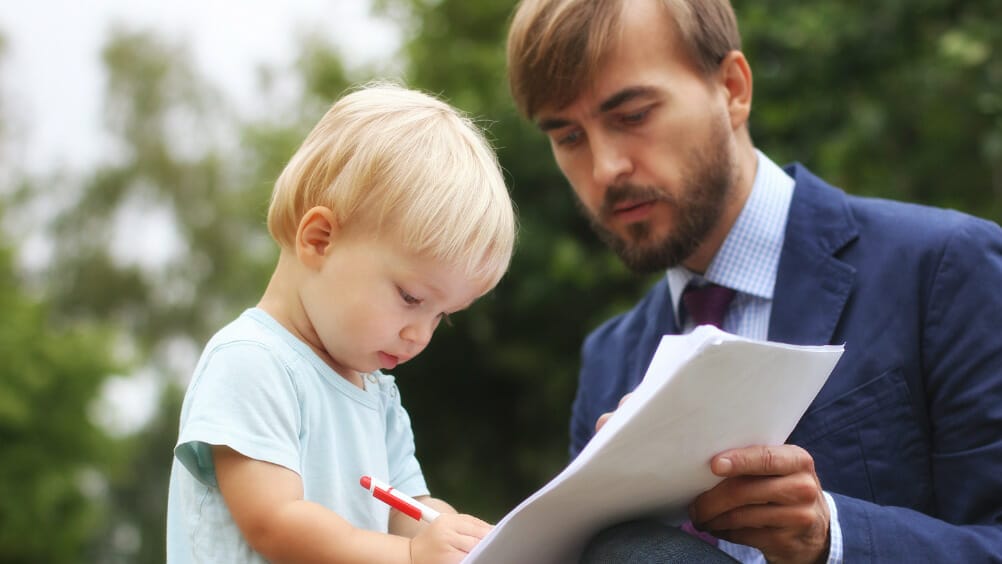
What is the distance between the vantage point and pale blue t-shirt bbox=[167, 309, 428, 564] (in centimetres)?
147

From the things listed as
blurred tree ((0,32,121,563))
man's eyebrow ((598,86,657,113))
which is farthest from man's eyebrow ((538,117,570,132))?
blurred tree ((0,32,121,563))

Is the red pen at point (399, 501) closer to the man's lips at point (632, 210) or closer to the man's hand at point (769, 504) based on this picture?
the man's hand at point (769, 504)

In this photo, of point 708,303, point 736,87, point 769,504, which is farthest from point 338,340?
point 736,87

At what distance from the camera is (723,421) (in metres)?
1.36

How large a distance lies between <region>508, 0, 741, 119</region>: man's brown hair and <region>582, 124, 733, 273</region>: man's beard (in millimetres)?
204

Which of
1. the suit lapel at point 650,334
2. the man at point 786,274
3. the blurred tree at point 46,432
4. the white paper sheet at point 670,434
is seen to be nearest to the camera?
the white paper sheet at point 670,434

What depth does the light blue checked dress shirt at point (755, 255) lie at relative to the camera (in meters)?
2.24

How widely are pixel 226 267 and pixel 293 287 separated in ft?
49.6

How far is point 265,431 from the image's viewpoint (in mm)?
1469

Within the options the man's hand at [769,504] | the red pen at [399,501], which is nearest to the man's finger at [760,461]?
the man's hand at [769,504]

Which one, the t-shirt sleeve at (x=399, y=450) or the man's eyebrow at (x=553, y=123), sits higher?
the man's eyebrow at (x=553, y=123)

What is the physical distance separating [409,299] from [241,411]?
295 mm

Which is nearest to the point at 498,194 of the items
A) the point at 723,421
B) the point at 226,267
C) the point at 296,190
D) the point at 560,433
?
the point at 296,190

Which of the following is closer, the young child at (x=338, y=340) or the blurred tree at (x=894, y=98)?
the young child at (x=338, y=340)
